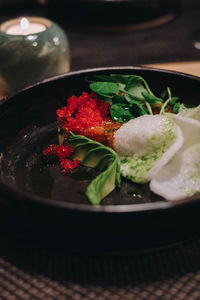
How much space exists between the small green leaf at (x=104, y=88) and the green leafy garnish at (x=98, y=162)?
240 mm

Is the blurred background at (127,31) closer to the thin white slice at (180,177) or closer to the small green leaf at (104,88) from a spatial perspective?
the small green leaf at (104,88)

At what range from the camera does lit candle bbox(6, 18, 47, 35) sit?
2.00 metres

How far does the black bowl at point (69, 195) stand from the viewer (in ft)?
3.25

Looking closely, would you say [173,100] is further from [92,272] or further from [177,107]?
[92,272]

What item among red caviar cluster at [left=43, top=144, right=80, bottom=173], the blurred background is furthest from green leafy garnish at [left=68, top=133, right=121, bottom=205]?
the blurred background

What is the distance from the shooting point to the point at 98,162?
1.41 metres

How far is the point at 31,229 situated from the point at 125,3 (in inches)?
88.3

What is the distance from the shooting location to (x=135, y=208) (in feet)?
3.18

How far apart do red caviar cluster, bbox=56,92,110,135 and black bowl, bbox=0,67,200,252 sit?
16cm

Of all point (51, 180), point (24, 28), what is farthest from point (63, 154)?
point (24, 28)

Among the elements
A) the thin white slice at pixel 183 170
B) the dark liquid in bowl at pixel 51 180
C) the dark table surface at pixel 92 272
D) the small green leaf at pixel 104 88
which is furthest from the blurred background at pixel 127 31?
the dark table surface at pixel 92 272

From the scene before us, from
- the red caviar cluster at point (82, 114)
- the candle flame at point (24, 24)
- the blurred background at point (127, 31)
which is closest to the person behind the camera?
the red caviar cluster at point (82, 114)

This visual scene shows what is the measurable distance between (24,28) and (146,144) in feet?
3.40

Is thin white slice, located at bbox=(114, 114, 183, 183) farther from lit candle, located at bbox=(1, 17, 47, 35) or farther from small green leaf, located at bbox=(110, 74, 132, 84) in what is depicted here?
lit candle, located at bbox=(1, 17, 47, 35)
